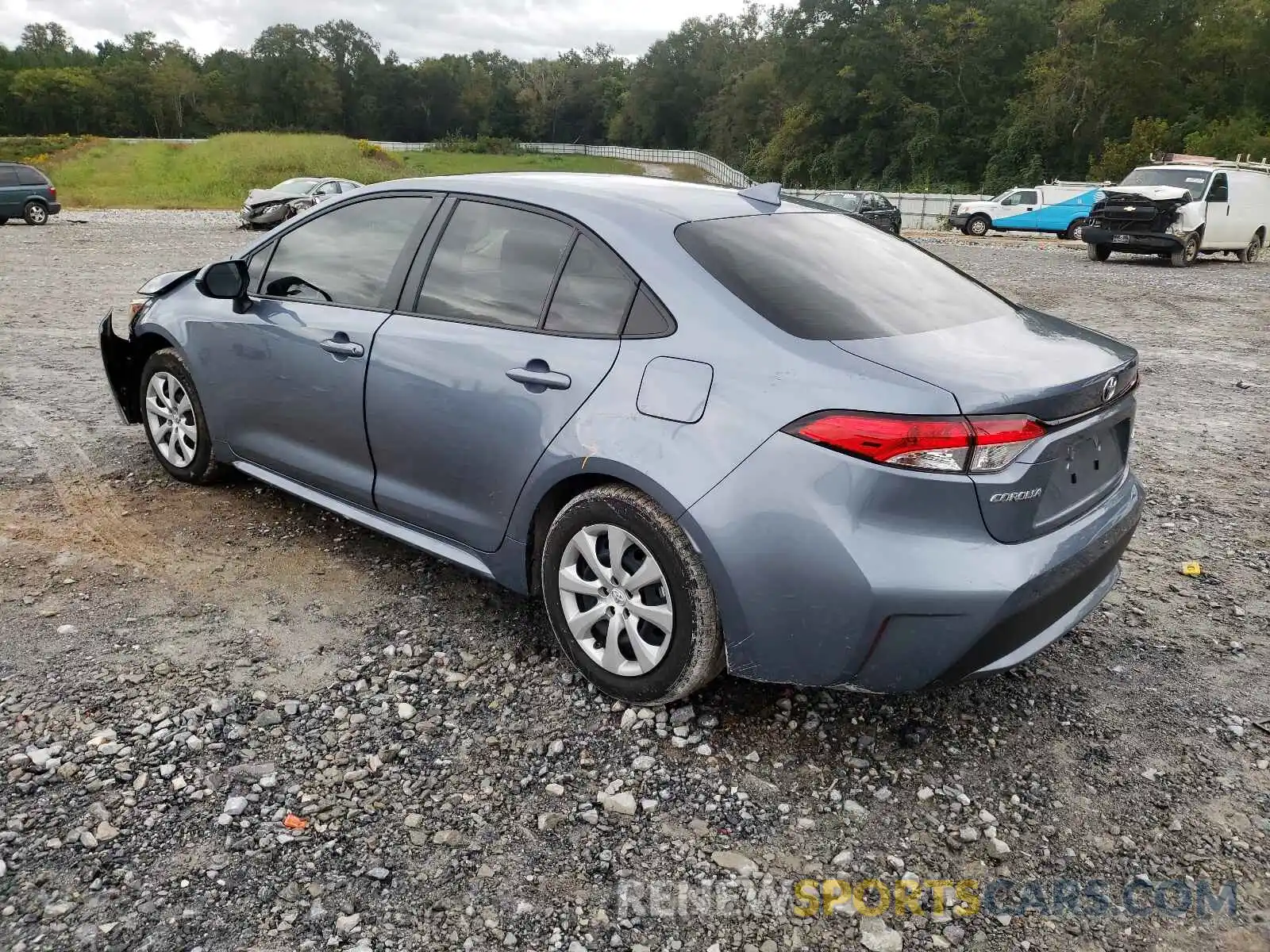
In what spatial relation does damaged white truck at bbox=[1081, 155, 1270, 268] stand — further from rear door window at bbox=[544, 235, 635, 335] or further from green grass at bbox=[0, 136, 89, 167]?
green grass at bbox=[0, 136, 89, 167]

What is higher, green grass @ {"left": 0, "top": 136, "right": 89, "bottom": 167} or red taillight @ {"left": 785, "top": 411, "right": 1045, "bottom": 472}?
red taillight @ {"left": 785, "top": 411, "right": 1045, "bottom": 472}

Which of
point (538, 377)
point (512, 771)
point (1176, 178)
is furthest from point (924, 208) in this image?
point (512, 771)

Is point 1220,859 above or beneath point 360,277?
beneath

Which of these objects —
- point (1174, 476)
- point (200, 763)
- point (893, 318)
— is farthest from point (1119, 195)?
point (200, 763)

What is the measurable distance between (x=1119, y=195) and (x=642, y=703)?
1987cm

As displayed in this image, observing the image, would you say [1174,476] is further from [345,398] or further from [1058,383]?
[345,398]

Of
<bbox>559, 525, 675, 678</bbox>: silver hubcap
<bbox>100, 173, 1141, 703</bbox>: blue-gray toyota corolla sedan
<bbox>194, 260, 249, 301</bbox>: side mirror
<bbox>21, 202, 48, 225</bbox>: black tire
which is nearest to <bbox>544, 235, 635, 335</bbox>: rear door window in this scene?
<bbox>100, 173, 1141, 703</bbox>: blue-gray toyota corolla sedan

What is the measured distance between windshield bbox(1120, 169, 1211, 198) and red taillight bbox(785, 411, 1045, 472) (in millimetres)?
19761

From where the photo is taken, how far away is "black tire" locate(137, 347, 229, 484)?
4.74 meters

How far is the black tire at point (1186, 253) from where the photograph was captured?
18969mm

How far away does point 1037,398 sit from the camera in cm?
261

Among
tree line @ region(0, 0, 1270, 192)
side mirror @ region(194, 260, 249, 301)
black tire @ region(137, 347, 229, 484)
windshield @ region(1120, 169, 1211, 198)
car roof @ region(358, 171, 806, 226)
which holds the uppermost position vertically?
tree line @ region(0, 0, 1270, 192)

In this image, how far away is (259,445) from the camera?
436 cm

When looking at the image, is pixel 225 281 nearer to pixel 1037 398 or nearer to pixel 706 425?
pixel 706 425
